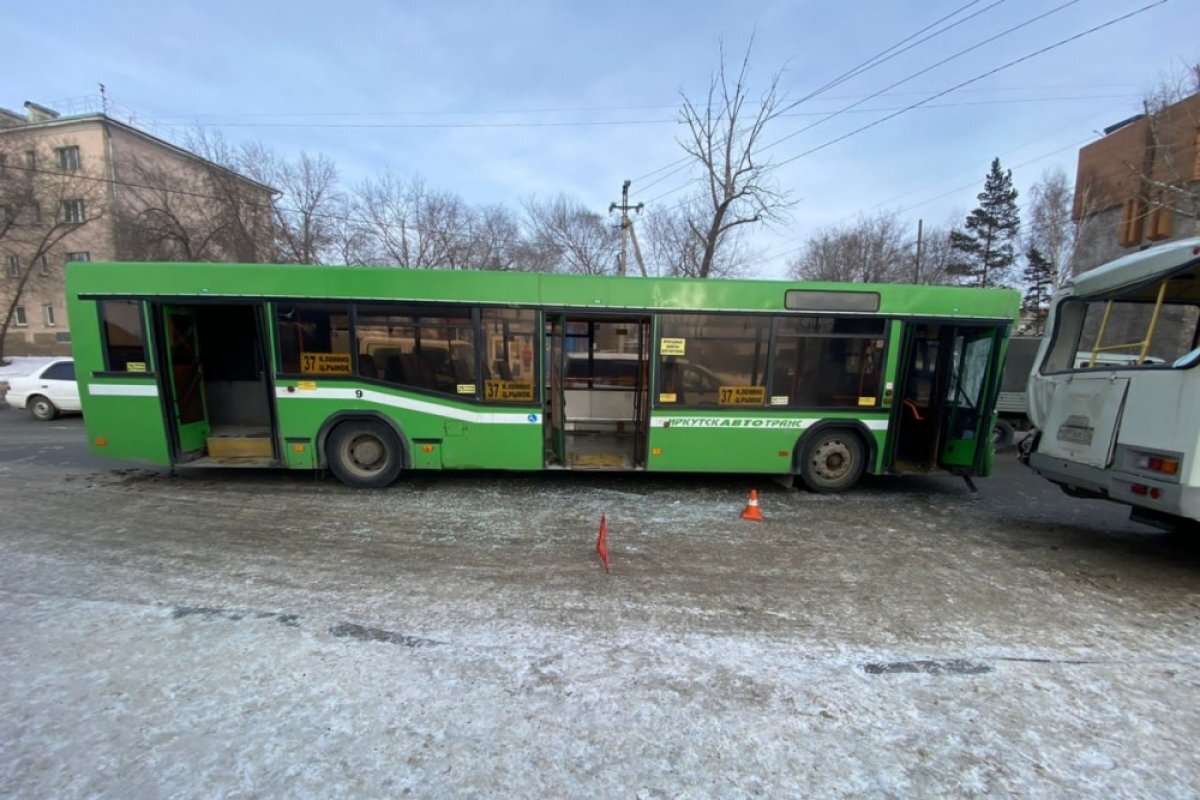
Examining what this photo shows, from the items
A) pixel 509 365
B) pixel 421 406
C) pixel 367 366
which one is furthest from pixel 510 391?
pixel 367 366

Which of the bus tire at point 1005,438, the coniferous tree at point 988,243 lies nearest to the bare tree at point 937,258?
the coniferous tree at point 988,243

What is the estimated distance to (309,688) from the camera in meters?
2.63

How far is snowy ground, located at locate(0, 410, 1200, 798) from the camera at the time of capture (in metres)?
2.17

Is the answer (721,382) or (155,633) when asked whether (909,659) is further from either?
(155,633)

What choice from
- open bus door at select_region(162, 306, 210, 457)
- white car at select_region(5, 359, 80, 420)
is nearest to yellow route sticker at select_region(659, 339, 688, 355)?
open bus door at select_region(162, 306, 210, 457)

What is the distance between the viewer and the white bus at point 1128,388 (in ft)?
13.0

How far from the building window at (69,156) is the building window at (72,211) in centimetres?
650

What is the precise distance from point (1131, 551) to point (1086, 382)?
1.80 m

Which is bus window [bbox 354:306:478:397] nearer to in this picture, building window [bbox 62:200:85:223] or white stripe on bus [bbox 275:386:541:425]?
white stripe on bus [bbox 275:386:541:425]

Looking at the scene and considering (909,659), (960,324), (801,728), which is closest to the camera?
(801,728)

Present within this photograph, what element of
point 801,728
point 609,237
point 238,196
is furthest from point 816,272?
point 801,728

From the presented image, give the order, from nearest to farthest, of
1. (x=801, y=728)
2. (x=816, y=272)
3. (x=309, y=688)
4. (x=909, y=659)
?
1. (x=801, y=728)
2. (x=309, y=688)
3. (x=909, y=659)
4. (x=816, y=272)

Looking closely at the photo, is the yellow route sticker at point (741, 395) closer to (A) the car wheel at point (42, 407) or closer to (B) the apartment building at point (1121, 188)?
(A) the car wheel at point (42, 407)

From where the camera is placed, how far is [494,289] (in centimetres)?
605
